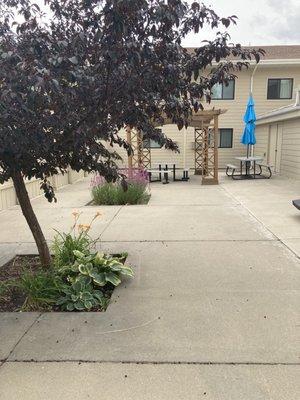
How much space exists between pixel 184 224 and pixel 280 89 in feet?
45.5

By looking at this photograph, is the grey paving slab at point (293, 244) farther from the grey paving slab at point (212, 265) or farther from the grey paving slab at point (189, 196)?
the grey paving slab at point (189, 196)

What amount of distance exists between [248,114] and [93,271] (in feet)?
40.4

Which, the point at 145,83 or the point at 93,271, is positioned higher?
the point at 145,83

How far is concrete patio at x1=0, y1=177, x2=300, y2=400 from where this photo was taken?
2.32m

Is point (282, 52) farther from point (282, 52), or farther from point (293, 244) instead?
point (293, 244)

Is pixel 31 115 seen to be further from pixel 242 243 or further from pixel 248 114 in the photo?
pixel 248 114

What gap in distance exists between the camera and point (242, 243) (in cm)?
535

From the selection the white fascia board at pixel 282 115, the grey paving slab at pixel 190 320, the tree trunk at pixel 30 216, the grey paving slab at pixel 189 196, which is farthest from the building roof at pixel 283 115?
the tree trunk at pixel 30 216

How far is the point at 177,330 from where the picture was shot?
9.81ft

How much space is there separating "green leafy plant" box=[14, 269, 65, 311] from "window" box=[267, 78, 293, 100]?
661 inches

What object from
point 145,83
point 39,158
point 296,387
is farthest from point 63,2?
point 296,387

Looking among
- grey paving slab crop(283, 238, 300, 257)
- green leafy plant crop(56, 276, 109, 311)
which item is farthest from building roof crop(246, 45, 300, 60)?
green leafy plant crop(56, 276, 109, 311)

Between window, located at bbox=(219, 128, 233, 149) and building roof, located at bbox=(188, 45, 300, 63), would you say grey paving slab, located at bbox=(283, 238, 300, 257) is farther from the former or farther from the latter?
building roof, located at bbox=(188, 45, 300, 63)

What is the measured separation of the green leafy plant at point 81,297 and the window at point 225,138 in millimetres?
15783
